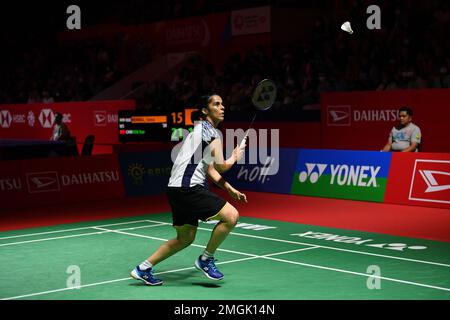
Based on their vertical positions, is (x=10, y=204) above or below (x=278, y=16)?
below

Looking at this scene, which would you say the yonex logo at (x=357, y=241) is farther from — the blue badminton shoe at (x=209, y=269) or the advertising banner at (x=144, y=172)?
the advertising banner at (x=144, y=172)

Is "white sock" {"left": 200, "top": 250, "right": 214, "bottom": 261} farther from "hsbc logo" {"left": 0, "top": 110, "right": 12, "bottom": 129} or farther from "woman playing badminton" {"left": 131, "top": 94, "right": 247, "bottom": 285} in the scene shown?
"hsbc logo" {"left": 0, "top": 110, "right": 12, "bottom": 129}

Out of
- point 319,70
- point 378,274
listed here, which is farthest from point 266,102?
point 319,70

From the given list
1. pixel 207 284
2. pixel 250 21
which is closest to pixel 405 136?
pixel 207 284

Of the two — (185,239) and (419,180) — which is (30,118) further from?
(185,239)

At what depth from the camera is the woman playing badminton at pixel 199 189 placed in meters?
7.65

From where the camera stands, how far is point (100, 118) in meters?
25.6

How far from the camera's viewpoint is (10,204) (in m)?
14.7

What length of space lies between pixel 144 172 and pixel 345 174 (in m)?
4.45

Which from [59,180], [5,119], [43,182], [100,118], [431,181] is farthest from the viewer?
[5,119]

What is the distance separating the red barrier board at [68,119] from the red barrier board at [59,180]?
26.7 feet

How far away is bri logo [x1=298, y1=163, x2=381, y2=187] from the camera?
1484cm

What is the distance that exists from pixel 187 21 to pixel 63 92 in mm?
6664
